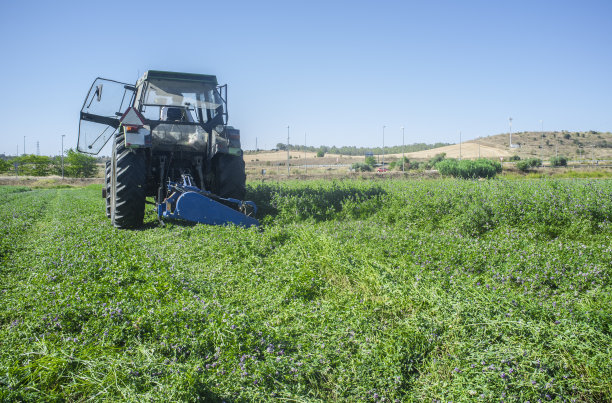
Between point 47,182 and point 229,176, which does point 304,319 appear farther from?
point 47,182

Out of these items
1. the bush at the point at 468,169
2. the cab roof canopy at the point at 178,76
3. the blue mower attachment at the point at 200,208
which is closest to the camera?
the blue mower attachment at the point at 200,208

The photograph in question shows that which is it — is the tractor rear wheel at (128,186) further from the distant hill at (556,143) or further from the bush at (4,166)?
the distant hill at (556,143)

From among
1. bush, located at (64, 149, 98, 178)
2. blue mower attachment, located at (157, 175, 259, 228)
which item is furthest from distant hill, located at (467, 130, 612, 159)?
blue mower attachment, located at (157, 175, 259, 228)

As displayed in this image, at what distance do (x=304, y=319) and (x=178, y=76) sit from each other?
21.7 feet

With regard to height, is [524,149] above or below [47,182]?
above

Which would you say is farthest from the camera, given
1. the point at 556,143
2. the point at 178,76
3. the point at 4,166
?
the point at 556,143

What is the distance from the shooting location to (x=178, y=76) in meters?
8.54

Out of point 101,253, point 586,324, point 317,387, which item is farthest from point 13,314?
point 586,324

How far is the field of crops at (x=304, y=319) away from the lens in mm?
2561

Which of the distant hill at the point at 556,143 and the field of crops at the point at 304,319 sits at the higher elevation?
the distant hill at the point at 556,143

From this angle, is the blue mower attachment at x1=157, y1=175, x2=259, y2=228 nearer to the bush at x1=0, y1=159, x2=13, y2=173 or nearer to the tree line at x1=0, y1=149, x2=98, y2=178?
the tree line at x1=0, y1=149, x2=98, y2=178

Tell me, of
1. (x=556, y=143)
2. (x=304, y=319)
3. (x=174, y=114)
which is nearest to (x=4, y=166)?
(x=174, y=114)

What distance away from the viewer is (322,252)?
559cm

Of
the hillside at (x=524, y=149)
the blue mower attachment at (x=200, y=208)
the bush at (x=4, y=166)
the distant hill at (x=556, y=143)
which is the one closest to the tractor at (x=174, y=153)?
the blue mower attachment at (x=200, y=208)
